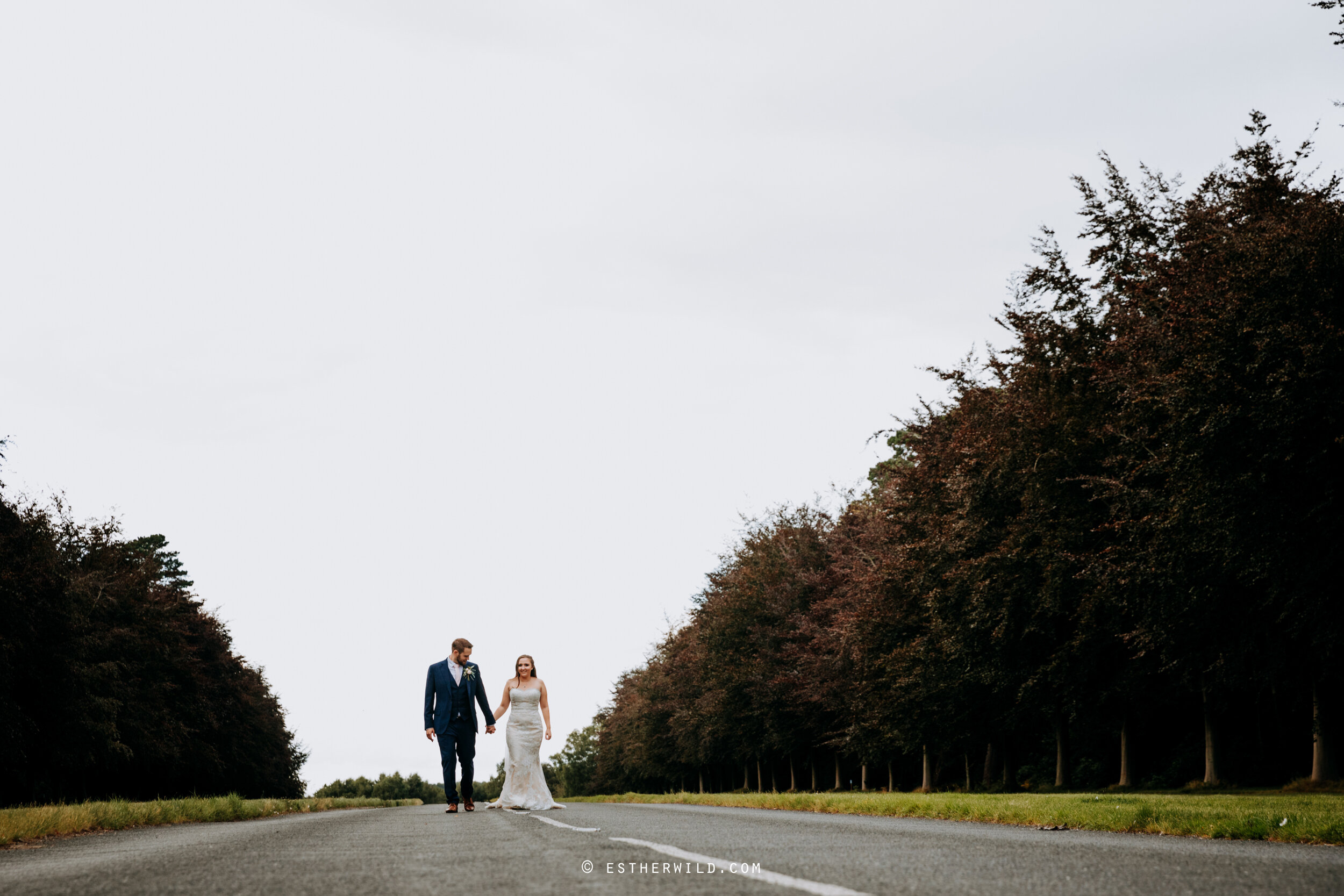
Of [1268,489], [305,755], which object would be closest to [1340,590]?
[1268,489]

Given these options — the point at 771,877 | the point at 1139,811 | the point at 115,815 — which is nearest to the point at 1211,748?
the point at 1139,811

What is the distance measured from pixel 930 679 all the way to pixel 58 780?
98.6 ft

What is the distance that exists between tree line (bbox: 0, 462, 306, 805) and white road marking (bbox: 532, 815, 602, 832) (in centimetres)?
1260

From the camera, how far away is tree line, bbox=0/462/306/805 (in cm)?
3145

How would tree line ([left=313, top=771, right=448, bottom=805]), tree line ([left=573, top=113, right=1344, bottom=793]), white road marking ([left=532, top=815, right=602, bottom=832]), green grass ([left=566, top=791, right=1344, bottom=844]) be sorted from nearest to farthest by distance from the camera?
green grass ([left=566, top=791, right=1344, bottom=844])
white road marking ([left=532, top=815, right=602, bottom=832])
tree line ([left=573, top=113, right=1344, bottom=793])
tree line ([left=313, top=771, right=448, bottom=805])

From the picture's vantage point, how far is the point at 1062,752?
30.4 m

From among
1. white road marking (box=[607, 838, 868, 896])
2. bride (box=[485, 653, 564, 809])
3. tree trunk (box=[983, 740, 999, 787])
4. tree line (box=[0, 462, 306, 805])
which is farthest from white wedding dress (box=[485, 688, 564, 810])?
tree trunk (box=[983, 740, 999, 787])

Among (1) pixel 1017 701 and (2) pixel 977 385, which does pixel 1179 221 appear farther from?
(1) pixel 1017 701

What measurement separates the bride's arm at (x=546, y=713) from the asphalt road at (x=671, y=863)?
439 centimetres

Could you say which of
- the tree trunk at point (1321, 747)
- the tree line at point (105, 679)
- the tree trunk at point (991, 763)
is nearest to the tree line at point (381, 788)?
the tree line at point (105, 679)

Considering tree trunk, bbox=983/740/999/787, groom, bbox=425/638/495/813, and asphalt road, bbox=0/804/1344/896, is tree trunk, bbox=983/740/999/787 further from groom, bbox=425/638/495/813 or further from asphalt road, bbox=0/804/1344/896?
asphalt road, bbox=0/804/1344/896

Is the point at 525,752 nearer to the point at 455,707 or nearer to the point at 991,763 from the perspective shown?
the point at 455,707

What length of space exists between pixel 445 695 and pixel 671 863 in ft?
30.3

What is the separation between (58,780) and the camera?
124ft
